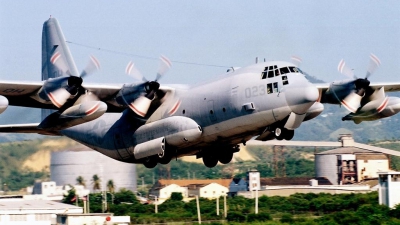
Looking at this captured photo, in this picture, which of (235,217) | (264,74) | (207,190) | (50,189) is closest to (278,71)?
(264,74)

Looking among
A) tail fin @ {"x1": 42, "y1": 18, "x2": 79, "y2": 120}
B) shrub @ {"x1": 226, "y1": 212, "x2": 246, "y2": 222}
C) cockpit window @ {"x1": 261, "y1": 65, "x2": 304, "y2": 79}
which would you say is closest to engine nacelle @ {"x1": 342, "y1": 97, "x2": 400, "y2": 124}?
cockpit window @ {"x1": 261, "y1": 65, "x2": 304, "y2": 79}

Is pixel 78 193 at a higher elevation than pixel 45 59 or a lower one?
lower

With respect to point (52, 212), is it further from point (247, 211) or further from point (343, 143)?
point (343, 143)

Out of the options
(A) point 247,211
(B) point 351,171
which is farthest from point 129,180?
(A) point 247,211

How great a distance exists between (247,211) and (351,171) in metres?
39.5

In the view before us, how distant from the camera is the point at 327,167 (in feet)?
294

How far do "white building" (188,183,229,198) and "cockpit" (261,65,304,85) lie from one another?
47.4 meters

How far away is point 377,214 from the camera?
133ft

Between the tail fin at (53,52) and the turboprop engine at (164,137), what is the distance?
761cm

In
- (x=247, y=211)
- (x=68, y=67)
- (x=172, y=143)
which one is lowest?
(x=247, y=211)

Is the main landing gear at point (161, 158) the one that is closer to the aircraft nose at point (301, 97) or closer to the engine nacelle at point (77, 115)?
the engine nacelle at point (77, 115)

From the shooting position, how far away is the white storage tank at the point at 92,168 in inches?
3000

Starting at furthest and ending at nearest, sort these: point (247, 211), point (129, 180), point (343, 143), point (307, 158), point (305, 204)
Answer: point (307, 158), point (343, 143), point (129, 180), point (305, 204), point (247, 211)

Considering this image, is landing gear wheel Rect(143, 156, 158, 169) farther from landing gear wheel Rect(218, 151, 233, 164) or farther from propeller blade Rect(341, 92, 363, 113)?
propeller blade Rect(341, 92, 363, 113)
